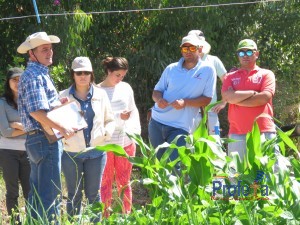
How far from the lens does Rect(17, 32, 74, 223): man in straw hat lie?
506cm

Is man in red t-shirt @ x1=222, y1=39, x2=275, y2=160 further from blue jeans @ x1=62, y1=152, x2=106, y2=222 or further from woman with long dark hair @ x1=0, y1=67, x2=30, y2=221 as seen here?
woman with long dark hair @ x1=0, y1=67, x2=30, y2=221

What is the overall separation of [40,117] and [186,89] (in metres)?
1.55

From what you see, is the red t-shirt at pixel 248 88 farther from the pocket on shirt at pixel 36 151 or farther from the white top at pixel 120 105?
the pocket on shirt at pixel 36 151

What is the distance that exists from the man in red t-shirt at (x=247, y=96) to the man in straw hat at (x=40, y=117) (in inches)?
64.5

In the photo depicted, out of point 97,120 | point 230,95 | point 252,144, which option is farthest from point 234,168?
point 230,95

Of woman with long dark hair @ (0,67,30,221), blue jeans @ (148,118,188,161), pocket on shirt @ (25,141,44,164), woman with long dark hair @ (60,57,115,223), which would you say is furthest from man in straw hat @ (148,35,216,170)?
pocket on shirt @ (25,141,44,164)

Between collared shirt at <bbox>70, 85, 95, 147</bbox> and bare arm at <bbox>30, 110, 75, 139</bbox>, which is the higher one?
bare arm at <bbox>30, 110, 75, 139</bbox>

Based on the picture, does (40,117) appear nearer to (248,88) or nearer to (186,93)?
(186,93)

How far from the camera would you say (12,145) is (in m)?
6.12

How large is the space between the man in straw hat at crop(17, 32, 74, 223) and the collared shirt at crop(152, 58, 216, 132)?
125 cm

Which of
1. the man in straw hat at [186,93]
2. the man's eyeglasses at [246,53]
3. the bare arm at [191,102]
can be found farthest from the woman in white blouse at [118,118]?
the man's eyeglasses at [246,53]

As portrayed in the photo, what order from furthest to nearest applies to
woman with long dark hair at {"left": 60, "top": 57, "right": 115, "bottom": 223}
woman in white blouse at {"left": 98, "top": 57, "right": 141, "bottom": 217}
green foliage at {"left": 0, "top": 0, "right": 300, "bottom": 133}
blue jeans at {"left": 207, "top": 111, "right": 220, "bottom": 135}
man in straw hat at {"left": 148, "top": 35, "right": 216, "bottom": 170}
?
1. green foliage at {"left": 0, "top": 0, "right": 300, "bottom": 133}
2. blue jeans at {"left": 207, "top": 111, "right": 220, "bottom": 135}
3. woman in white blouse at {"left": 98, "top": 57, "right": 141, "bottom": 217}
4. man in straw hat at {"left": 148, "top": 35, "right": 216, "bottom": 170}
5. woman with long dark hair at {"left": 60, "top": 57, "right": 115, "bottom": 223}

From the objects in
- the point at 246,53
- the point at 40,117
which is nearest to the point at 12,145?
the point at 40,117

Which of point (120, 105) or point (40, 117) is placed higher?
point (40, 117)
